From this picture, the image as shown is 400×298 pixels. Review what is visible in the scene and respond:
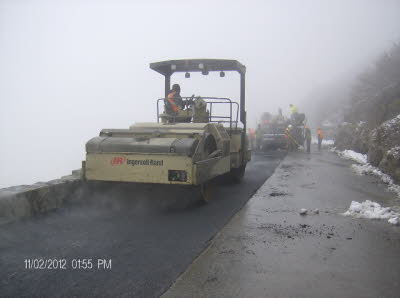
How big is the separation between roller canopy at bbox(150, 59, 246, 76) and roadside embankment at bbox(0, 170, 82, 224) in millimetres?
3295

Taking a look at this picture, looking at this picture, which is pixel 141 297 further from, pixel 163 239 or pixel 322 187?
pixel 322 187

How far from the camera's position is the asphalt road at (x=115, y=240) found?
303cm

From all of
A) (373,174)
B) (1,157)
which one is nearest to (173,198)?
(373,174)

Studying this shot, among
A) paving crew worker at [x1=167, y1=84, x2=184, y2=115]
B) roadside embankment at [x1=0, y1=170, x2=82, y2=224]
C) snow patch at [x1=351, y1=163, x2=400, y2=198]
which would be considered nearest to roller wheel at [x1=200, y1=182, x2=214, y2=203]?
paving crew worker at [x1=167, y1=84, x2=184, y2=115]

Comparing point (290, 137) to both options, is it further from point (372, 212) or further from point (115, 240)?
point (115, 240)

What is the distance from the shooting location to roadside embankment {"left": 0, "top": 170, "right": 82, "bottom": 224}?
4.62 m

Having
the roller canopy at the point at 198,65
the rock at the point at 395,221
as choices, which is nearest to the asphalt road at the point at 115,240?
the rock at the point at 395,221

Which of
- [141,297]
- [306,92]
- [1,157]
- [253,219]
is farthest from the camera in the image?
[1,157]

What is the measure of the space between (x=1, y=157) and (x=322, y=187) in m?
113

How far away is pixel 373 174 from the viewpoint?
368 inches

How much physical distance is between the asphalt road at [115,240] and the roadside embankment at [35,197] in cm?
16
